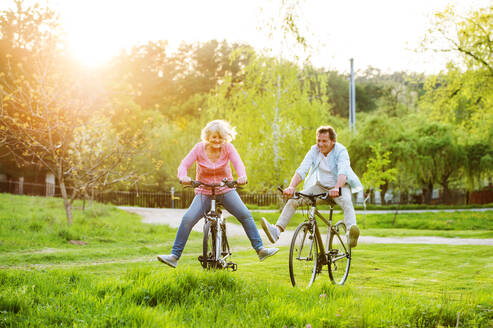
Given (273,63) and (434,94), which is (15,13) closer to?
(273,63)

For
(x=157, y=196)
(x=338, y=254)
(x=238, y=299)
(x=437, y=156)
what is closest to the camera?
(x=238, y=299)

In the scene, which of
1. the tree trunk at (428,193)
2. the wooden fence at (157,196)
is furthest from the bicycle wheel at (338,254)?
the tree trunk at (428,193)

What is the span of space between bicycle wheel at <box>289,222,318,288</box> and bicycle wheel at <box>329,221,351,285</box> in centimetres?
40

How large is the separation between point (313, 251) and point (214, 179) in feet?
4.96

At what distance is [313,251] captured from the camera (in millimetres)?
6172

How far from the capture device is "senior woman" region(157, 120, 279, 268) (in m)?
6.36

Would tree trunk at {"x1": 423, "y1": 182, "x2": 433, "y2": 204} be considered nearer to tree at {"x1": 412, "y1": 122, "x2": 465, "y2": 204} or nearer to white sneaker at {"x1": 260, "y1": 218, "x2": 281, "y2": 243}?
tree at {"x1": 412, "y1": 122, "x2": 465, "y2": 204}

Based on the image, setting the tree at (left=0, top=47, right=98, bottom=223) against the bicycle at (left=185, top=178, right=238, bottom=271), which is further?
the tree at (left=0, top=47, right=98, bottom=223)

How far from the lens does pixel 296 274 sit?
600cm

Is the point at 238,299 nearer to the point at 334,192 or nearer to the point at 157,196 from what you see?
the point at 334,192

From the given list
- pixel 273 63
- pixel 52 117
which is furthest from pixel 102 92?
pixel 273 63

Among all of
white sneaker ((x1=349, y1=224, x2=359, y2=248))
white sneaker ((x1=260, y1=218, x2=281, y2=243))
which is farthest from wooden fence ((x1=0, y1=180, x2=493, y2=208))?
white sneaker ((x1=260, y1=218, x2=281, y2=243))

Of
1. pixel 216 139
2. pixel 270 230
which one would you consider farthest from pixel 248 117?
pixel 270 230

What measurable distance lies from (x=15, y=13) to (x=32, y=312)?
83.7ft
